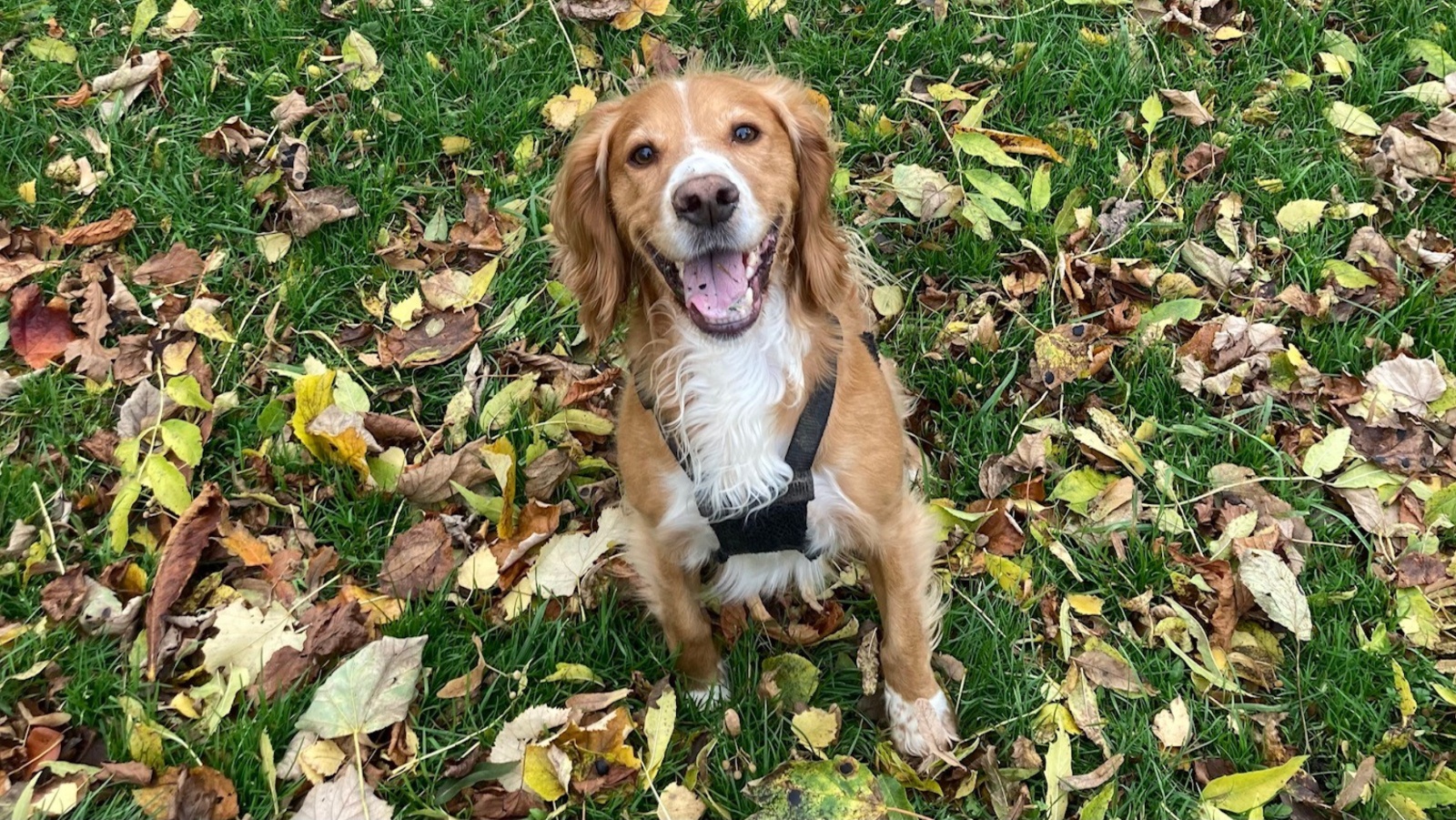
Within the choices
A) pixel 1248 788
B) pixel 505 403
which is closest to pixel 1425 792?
pixel 1248 788

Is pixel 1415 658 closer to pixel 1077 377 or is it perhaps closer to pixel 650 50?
pixel 1077 377

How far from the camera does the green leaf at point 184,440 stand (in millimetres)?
3910

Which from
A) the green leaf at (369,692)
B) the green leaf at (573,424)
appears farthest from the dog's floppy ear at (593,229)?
the green leaf at (369,692)

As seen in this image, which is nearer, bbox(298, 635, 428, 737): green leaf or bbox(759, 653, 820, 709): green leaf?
bbox(298, 635, 428, 737): green leaf

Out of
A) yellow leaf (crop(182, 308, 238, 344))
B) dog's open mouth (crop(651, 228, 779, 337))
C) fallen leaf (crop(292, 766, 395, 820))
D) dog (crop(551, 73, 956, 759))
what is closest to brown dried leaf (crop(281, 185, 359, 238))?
yellow leaf (crop(182, 308, 238, 344))

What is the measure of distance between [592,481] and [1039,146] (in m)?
2.77

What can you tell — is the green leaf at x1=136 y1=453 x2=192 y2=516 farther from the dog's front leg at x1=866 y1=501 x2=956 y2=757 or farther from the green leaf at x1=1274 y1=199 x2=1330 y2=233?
the green leaf at x1=1274 y1=199 x2=1330 y2=233

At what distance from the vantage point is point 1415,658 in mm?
3287

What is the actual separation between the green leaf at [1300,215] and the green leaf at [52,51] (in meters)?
6.37

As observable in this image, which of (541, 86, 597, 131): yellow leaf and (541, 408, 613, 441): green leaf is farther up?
(541, 86, 597, 131): yellow leaf

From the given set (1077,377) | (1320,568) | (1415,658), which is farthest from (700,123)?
(1415,658)

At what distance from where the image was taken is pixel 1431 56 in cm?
490

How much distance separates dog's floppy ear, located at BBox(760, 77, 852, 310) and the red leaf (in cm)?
344

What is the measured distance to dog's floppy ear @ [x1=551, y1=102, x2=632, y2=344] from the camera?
10.7 feet
